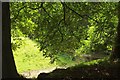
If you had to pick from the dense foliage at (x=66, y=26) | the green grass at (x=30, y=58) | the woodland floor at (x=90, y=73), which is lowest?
the woodland floor at (x=90, y=73)

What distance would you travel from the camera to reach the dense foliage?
4.23m

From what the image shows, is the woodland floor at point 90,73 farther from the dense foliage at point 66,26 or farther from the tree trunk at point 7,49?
the tree trunk at point 7,49

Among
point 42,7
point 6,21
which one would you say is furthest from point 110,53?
point 6,21

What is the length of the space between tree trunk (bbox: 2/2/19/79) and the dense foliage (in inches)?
3.4

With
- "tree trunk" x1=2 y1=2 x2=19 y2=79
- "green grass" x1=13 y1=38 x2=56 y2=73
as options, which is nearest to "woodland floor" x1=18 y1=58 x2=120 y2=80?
"green grass" x1=13 y1=38 x2=56 y2=73

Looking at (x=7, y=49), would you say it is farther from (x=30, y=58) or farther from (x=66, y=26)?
(x=66, y=26)

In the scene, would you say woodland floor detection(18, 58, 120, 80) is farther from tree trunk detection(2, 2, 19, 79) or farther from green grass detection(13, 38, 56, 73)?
tree trunk detection(2, 2, 19, 79)

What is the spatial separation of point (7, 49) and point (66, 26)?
1.11 m

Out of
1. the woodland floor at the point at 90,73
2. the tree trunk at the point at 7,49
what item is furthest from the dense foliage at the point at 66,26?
the woodland floor at the point at 90,73

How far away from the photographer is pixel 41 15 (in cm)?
430

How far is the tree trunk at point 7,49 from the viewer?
4.26 metres

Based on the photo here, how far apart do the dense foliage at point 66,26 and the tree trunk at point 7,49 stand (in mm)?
87

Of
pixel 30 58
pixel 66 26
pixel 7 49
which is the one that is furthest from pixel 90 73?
pixel 7 49

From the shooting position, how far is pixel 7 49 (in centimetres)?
427
